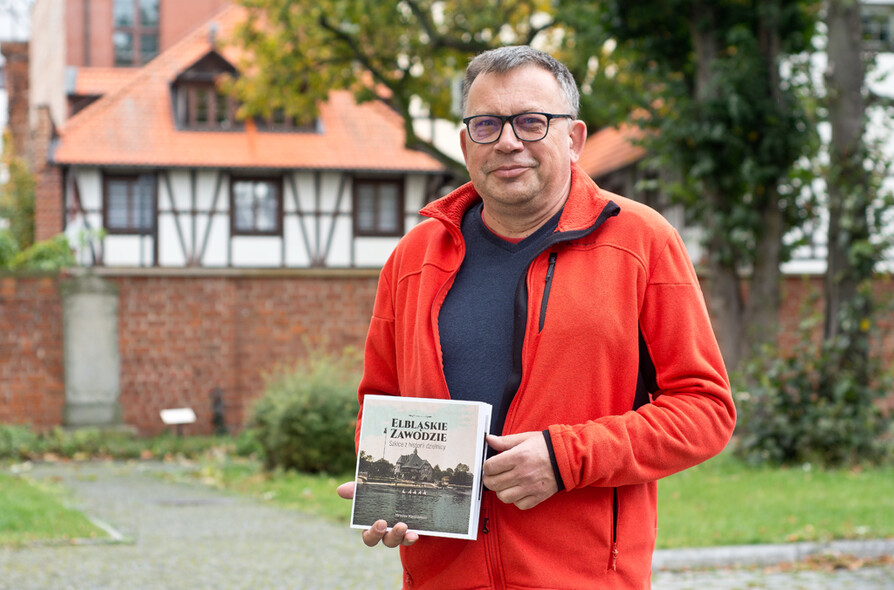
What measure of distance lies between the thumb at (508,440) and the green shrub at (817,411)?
1020 centimetres

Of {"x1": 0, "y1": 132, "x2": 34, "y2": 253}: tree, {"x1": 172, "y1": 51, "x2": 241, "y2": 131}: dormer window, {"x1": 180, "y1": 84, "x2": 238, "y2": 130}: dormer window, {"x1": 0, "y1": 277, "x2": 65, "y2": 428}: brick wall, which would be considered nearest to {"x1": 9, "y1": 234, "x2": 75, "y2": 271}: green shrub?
{"x1": 0, "y1": 277, "x2": 65, "y2": 428}: brick wall

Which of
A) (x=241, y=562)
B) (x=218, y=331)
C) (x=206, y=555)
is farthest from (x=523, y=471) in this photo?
(x=218, y=331)

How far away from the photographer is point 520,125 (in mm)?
2461

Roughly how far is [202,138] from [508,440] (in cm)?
2566

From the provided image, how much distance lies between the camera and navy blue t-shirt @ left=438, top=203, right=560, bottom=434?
2.46 metres

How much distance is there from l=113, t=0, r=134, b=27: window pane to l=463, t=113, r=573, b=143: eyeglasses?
4052 cm

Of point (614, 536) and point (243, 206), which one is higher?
point (243, 206)

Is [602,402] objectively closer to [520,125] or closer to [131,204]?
[520,125]

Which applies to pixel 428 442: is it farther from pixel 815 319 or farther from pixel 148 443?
pixel 148 443

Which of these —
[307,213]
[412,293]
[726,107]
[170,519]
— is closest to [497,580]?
[412,293]

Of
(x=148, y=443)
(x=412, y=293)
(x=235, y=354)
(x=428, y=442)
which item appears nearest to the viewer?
(x=428, y=442)

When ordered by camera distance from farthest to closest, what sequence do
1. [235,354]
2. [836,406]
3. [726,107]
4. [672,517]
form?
[235,354] → [726,107] → [836,406] → [672,517]

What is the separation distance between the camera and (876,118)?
12.2 meters

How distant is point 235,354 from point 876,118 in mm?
13080
